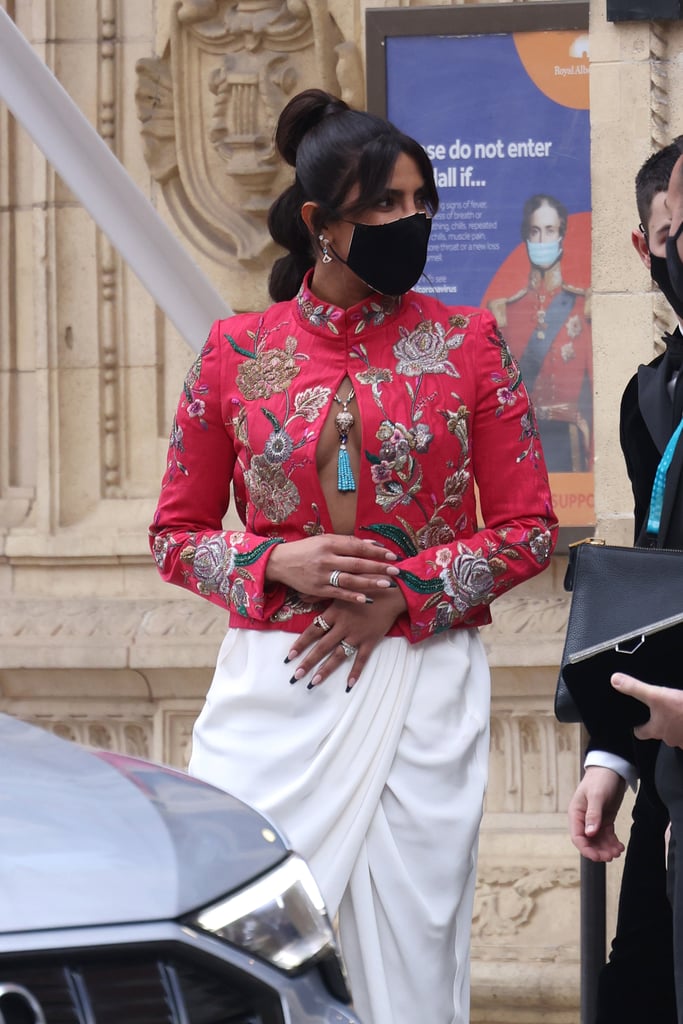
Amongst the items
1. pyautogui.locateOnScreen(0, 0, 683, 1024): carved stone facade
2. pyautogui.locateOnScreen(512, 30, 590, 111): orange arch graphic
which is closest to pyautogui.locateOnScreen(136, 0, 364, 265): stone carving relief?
pyautogui.locateOnScreen(0, 0, 683, 1024): carved stone facade

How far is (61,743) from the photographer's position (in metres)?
2.62

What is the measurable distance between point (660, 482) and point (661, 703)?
1.49 ft

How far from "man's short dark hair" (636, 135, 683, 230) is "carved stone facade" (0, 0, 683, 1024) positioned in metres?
2.79

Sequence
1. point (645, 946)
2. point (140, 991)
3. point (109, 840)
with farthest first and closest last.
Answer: point (645, 946)
point (109, 840)
point (140, 991)

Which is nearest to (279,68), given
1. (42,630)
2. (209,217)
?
(209,217)

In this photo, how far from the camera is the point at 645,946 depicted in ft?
9.16

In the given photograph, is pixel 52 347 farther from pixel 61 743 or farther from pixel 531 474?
pixel 61 743

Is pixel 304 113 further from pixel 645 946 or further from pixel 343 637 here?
pixel 645 946

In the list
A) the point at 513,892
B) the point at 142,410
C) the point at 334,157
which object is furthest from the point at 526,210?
the point at 334,157

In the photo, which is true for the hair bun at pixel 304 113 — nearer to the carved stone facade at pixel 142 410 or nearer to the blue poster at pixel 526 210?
the blue poster at pixel 526 210

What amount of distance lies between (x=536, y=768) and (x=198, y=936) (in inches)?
155

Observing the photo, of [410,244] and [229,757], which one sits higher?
[410,244]

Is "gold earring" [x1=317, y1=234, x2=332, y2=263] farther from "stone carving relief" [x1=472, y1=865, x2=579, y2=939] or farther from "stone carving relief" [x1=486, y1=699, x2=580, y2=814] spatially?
"stone carving relief" [x1=472, y1=865, x2=579, y2=939]

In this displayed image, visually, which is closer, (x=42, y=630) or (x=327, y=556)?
(x=327, y=556)
